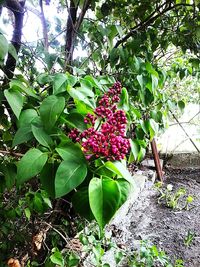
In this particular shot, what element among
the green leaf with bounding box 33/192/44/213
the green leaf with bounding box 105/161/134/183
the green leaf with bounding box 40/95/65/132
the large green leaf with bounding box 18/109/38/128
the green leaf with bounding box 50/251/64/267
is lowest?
the green leaf with bounding box 50/251/64/267

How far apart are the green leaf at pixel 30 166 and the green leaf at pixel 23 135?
0.18 ft

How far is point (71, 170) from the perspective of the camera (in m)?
0.48

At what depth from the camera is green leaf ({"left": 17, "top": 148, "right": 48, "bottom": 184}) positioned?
487 mm

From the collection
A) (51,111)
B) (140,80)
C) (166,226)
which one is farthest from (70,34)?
(166,226)

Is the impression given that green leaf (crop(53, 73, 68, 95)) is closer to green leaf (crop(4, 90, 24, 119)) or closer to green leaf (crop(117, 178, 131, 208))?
green leaf (crop(4, 90, 24, 119))

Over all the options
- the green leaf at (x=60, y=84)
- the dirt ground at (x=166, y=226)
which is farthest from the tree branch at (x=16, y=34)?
the dirt ground at (x=166, y=226)

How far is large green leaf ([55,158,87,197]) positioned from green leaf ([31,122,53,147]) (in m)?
0.06

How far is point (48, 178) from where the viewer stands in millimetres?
528

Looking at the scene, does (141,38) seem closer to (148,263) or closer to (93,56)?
(93,56)

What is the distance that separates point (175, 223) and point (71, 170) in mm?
1576

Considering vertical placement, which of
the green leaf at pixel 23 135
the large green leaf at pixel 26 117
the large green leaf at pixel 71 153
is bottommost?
the large green leaf at pixel 71 153

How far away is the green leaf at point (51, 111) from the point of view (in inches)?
21.5

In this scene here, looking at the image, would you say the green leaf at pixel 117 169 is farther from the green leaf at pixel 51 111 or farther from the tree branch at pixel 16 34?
the tree branch at pixel 16 34

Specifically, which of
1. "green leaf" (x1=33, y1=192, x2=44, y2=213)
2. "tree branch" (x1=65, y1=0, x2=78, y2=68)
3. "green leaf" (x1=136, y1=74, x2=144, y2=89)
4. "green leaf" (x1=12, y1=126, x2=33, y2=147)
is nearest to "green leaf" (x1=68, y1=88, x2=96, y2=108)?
"green leaf" (x1=12, y1=126, x2=33, y2=147)
